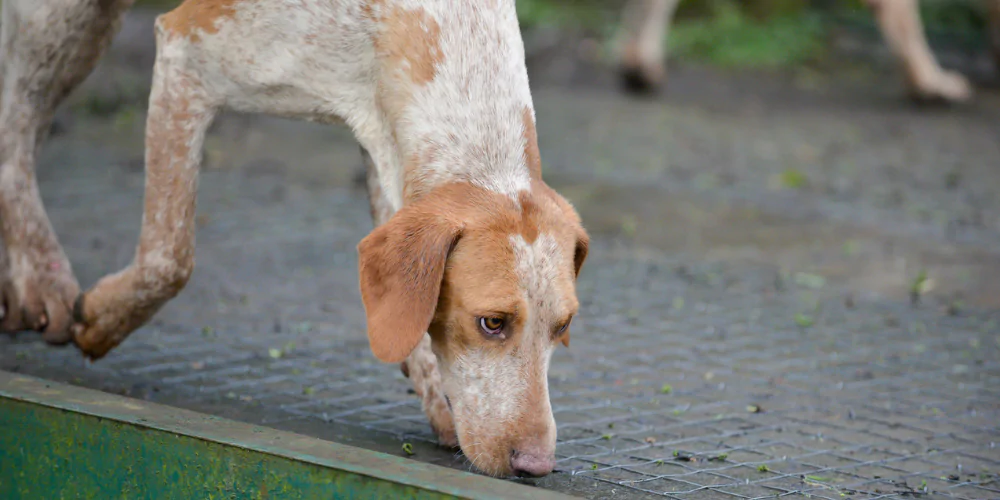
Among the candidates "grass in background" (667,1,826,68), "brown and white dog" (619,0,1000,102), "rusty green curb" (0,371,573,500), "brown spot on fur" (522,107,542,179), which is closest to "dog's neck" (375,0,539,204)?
"brown spot on fur" (522,107,542,179)

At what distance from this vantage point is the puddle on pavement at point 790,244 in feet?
16.6

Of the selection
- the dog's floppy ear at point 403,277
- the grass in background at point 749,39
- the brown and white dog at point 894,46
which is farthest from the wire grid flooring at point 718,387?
the grass in background at point 749,39

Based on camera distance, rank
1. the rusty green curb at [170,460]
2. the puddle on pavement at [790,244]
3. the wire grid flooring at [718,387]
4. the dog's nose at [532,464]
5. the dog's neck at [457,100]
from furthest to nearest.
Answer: the puddle on pavement at [790,244] < the wire grid flooring at [718,387] < the dog's neck at [457,100] < the dog's nose at [532,464] < the rusty green curb at [170,460]

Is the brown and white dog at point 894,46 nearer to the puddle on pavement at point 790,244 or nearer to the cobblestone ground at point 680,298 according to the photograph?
the cobblestone ground at point 680,298

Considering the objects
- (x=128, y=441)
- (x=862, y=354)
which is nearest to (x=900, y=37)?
(x=862, y=354)

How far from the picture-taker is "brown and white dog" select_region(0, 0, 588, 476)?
2.62m

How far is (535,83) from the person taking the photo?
9047 millimetres

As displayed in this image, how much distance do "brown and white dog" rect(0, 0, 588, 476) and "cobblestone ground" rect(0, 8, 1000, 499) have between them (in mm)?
303

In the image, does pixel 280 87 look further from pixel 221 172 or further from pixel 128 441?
pixel 221 172

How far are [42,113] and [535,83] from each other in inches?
216

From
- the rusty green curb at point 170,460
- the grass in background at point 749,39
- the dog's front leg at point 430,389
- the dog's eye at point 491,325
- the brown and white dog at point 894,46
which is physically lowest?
the grass in background at point 749,39

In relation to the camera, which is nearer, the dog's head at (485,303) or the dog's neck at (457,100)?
the dog's head at (485,303)

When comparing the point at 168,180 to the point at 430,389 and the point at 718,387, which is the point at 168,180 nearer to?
the point at 430,389

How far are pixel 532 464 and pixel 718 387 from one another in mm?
1346
